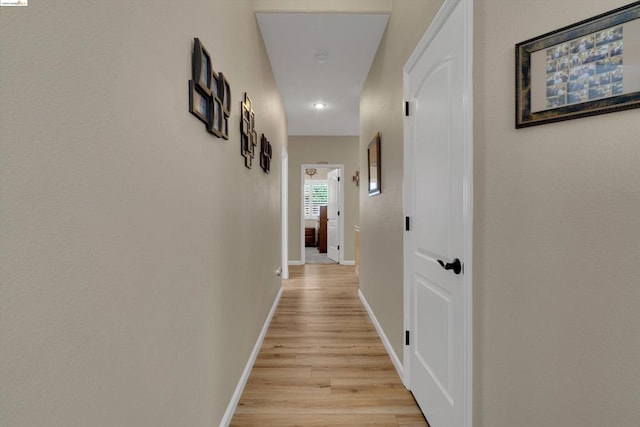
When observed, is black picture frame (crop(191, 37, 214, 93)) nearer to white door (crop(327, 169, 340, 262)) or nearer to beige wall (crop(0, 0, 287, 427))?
beige wall (crop(0, 0, 287, 427))

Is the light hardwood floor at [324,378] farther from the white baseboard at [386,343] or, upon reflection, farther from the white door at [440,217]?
the white door at [440,217]

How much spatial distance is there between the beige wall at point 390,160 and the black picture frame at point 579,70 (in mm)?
803

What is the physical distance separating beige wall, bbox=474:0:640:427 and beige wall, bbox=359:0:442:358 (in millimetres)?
776

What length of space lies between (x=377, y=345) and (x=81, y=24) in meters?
2.78

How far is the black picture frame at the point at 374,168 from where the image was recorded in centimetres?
301

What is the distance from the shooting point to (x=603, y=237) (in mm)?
857

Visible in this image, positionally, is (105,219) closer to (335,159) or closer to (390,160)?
(390,160)

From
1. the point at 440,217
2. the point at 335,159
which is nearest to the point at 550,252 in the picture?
the point at 440,217

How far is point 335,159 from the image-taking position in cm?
691

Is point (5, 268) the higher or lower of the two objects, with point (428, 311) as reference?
higher

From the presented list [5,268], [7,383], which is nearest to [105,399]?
[7,383]

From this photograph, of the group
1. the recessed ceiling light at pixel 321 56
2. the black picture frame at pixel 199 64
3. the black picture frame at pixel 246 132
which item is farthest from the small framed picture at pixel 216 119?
the recessed ceiling light at pixel 321 56

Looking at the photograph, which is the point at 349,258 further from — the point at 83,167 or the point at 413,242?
the point at 83,167

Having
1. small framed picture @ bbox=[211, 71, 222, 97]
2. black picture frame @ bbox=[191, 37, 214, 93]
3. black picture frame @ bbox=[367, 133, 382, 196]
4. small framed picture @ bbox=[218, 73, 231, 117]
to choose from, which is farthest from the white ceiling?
black picture frame @ bbox=[191, 37, 214, 93]
